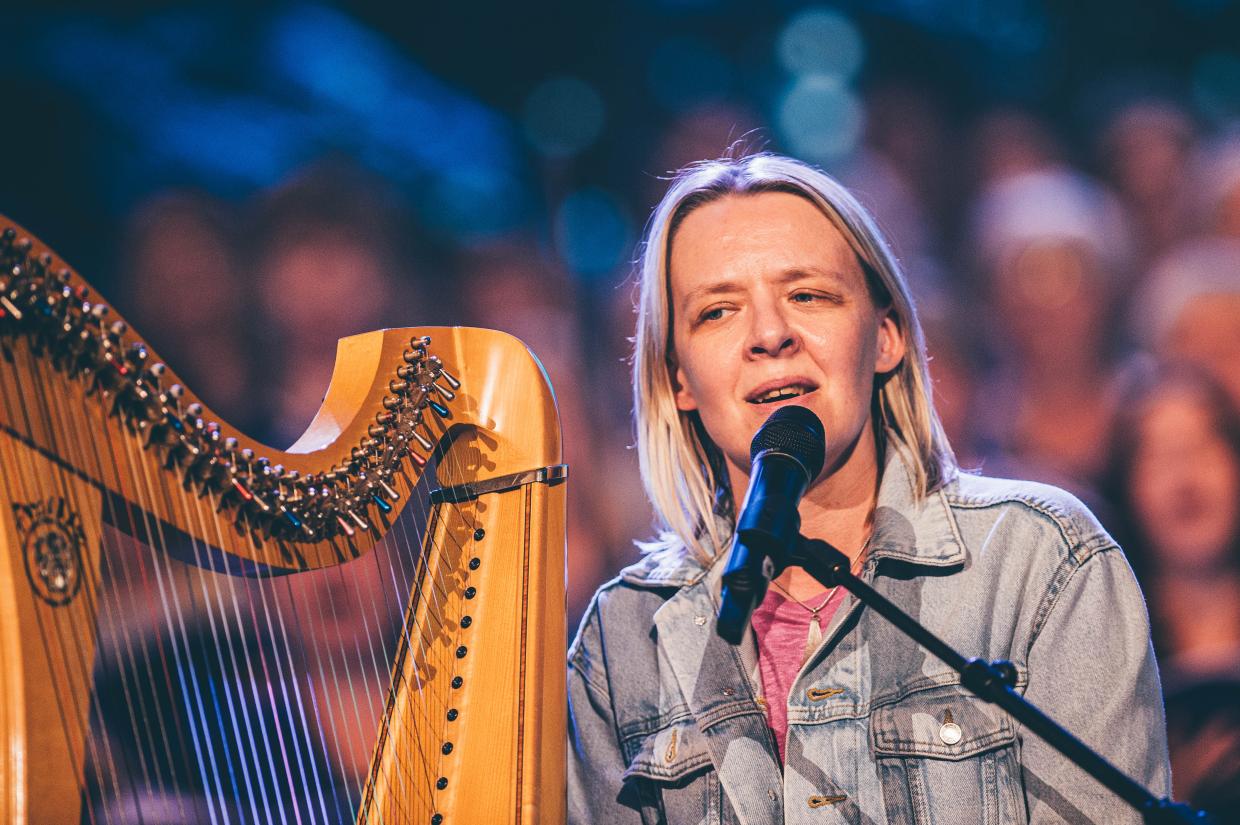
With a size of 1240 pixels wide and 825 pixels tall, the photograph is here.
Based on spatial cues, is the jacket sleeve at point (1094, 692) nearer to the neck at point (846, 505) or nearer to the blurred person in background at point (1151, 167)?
the neck at point (846, 505)

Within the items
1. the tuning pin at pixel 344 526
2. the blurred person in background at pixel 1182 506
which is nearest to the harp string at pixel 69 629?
the tuning pin at pixel 344 526

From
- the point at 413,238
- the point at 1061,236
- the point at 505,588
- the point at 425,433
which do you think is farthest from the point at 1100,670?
the point at 413,238

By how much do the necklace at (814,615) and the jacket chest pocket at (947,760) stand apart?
0.51ft

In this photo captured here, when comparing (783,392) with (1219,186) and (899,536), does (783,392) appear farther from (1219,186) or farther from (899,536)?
(1219,186)

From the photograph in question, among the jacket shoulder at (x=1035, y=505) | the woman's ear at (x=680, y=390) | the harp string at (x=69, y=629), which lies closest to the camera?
the harp string at (x=69, y=629)

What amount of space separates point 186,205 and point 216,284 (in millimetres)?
220

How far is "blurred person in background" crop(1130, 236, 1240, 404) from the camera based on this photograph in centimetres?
262

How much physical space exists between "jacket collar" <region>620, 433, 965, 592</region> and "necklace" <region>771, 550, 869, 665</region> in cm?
6

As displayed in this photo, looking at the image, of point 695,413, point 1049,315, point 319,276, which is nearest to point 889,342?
point 695,413

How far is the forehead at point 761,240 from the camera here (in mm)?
1747

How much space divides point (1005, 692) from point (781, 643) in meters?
0.74

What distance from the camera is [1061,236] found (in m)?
2.75

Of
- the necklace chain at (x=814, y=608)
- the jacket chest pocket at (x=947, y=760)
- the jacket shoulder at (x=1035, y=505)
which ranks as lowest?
the jacket chest pocket at (x=947, y=760)

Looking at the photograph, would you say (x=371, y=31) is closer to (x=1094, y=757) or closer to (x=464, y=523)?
(x=464, y=523)
